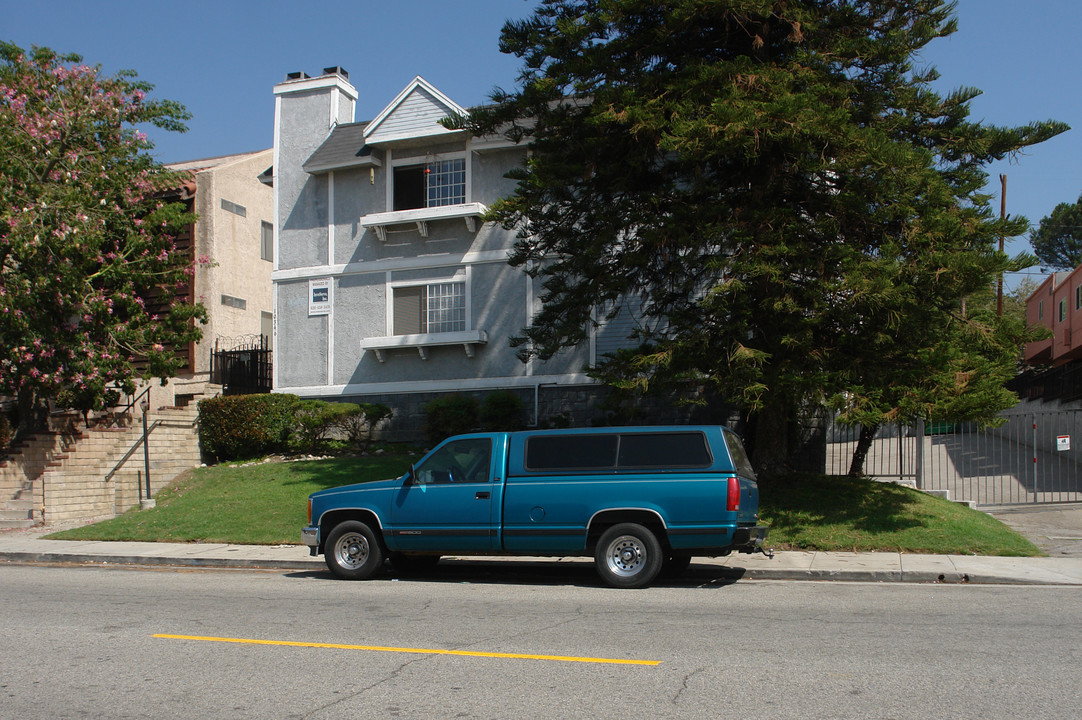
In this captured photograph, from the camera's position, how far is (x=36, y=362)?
20.3m

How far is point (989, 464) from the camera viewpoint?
2458 centimetres

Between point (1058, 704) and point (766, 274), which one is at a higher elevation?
point (766, 274)

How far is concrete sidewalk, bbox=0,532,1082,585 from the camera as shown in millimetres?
11422

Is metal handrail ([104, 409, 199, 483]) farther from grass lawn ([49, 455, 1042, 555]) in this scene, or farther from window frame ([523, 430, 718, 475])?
window frame ([523, 430, 718, 475])

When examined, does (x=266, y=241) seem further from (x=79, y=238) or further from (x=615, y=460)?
(x=615, y=460)

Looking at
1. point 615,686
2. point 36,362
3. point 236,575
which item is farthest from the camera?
point 36,362

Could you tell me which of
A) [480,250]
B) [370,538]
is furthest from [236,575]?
[480,250]

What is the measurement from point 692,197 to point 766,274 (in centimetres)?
235

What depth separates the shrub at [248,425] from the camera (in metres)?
21.8

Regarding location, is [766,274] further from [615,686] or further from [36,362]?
[36,362]

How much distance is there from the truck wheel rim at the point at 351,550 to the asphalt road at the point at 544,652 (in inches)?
24.7

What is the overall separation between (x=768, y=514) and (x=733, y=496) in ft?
15.2

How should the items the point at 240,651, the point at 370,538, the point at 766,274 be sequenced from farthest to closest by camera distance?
the point at 766,274, the point at 370,538, the point at 240,651

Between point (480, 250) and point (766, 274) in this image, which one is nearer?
point (766, 274)
